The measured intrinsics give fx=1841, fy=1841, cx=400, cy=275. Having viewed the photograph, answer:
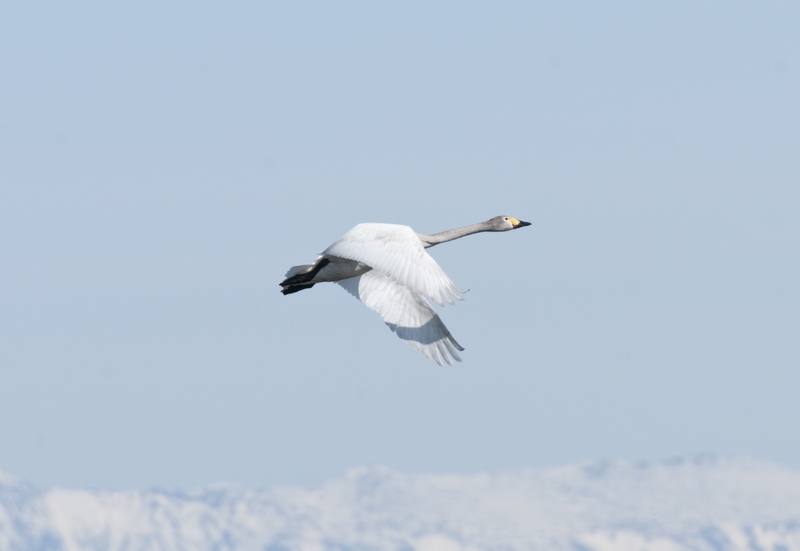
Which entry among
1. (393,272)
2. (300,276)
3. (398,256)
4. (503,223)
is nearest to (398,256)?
(398,256)

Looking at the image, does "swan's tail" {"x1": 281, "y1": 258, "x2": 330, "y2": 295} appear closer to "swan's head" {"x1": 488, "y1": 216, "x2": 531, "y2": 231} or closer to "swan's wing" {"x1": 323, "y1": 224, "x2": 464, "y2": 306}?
"swan's wing" {"x1": 323, "y1": 224, "x2": 464, "y2": 306}

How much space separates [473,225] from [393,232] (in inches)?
371

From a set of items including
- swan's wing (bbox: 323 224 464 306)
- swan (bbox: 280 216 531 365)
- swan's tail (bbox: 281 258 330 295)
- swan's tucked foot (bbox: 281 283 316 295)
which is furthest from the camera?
swan's tucked foot (bbox: 281 283 316 295)

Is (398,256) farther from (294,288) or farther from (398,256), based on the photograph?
(294,288)

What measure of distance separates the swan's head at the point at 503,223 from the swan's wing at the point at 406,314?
14.8 feet

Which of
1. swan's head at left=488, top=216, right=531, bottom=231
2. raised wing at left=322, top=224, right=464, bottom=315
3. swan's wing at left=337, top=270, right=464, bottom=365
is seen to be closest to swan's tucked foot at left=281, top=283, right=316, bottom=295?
swan's wing at left=337, top=270, right=464, bottom=365

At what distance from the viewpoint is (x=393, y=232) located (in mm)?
44969

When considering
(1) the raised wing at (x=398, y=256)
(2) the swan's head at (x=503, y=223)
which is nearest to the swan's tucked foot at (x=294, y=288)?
(1) the raised wing at (x=398, y=256)

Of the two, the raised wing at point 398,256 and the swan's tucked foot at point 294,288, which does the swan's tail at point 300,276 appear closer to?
the swan's tucked foot at point 294,288

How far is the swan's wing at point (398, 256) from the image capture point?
42250 millimetres

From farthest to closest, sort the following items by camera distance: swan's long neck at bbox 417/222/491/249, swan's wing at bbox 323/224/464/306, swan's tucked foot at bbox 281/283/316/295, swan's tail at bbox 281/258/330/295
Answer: swan's long neck at bbox 417/222/491/249, swan's tucked foot at bbox 281/283/316/295, swan's tail at bbox 281/258/330/295, swan's wing at bbox 323/224/464/306

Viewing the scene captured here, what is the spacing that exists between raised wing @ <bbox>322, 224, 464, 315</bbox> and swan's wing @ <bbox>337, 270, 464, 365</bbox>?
4.91 metres

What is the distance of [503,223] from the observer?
5462cm

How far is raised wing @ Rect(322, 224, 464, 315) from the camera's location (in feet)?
139
